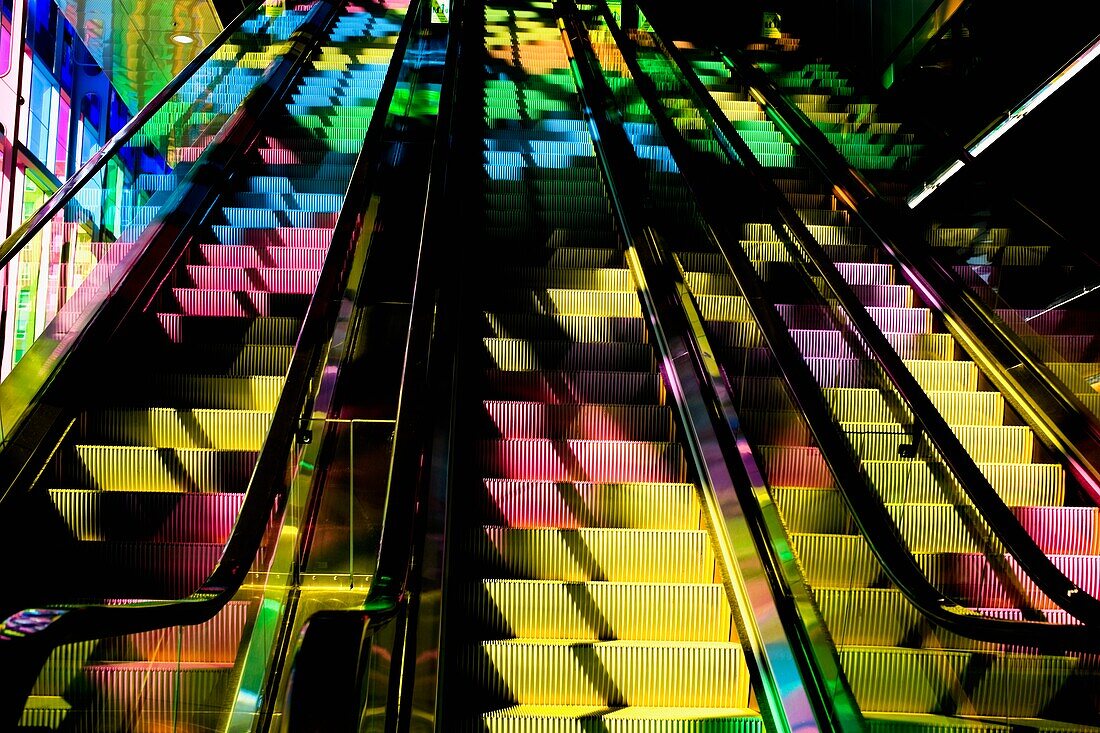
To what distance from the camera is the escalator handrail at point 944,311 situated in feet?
8.99

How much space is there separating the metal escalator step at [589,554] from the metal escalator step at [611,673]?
473 mm

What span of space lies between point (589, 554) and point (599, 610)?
30cm

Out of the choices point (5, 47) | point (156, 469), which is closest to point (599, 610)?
point (156, 469)

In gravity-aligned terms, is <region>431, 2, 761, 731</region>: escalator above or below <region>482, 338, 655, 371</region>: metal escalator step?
below

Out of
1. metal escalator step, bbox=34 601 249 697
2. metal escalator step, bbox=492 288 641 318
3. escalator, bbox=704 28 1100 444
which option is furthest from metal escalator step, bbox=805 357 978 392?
metal escalator step, bbox=34 601 249 697

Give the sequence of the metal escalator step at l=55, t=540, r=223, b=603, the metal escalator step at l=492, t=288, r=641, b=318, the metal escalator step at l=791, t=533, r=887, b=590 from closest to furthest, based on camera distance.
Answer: the metal escalator step at l=55, t=540, r=223, b=603 < the metal escalator step at l=791, t=533, r=887, b=590 < the metal escalator step at l=492, t=288, r=641, b=318

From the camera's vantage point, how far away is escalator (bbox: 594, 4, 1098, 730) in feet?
8.96

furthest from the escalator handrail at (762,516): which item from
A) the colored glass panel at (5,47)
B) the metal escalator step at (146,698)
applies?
the colored glass panel at (5,47)

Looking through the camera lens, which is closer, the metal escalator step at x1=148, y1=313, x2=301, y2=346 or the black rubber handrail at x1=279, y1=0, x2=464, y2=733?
the black rubber handrail at x1=279, y1=0, x2=464, y2=733

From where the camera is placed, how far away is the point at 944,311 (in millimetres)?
5238

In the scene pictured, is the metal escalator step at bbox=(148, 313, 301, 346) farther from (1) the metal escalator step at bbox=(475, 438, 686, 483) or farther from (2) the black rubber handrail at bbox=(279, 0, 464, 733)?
(1) the metal escalator step at bbox=(475, 438, 686, 483)

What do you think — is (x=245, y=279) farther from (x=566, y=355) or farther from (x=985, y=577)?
(x=985, y=577)

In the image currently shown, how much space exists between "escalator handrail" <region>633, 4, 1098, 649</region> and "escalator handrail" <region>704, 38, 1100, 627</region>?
0.18 meters

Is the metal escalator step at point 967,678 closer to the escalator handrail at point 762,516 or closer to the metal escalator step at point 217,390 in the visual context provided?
the escalator handrail at point 762,516
